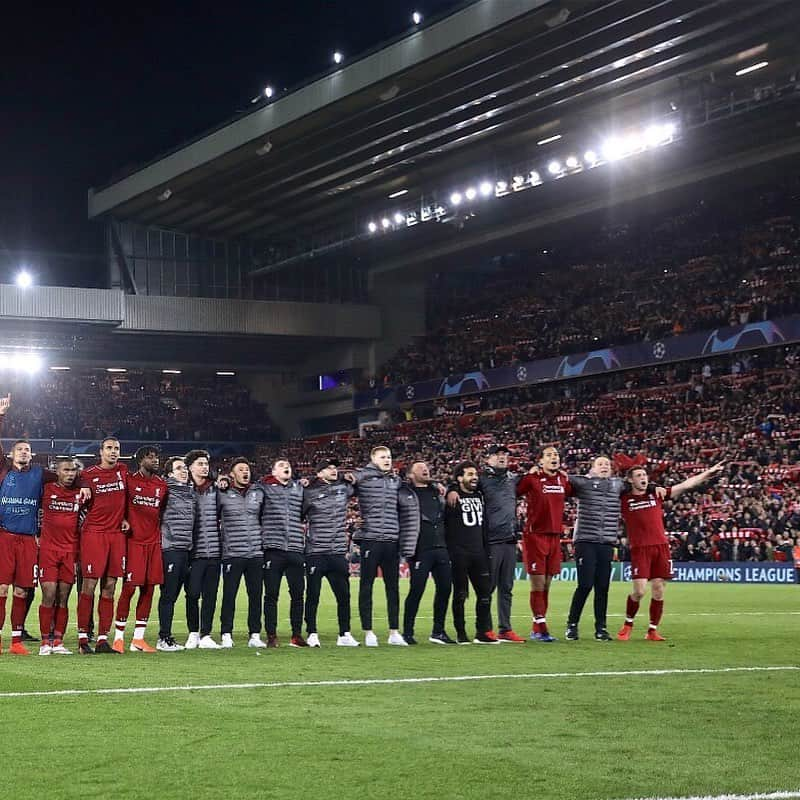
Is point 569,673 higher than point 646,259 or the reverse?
the reverse

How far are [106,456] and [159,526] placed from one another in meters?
1.06

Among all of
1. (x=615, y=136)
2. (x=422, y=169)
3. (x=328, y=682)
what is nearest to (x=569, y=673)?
Answer: (x=328, y=682)

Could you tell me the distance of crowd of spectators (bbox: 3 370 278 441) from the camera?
64688mm

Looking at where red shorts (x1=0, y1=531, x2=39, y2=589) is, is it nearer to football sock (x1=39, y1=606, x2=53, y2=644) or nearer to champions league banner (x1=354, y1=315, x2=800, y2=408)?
football sock (x1=39, y1=606, x2=53, y2=644)

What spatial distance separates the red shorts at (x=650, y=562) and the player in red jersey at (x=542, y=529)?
91 cm

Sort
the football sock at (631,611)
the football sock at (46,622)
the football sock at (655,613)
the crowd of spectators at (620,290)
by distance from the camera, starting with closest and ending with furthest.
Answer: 1. the football sock at (46,622)
2. the football sock at (655,613)
3. the football sock at (631,611)
4. the crowd of spectators at (620,290)

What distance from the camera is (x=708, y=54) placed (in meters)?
36.2

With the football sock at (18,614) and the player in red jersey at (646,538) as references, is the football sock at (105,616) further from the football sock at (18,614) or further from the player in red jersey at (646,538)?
the player in red jersey at (646,538)

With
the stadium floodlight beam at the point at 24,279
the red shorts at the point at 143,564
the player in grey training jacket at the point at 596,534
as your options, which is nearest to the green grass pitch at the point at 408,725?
the red shorts at the point at 143,564

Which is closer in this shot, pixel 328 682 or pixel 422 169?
pixel 328 682

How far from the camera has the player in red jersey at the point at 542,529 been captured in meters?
15.2

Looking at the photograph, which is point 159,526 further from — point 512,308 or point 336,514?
point 512,308

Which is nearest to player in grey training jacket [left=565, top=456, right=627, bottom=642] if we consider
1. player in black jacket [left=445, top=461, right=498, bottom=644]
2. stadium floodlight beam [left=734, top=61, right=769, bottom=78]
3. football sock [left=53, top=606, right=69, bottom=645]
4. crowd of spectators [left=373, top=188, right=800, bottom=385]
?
player in black jacket [left=445, top=461, right=498, bottom=644]

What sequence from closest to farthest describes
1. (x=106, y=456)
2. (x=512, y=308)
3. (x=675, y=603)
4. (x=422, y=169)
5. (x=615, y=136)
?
(x=106, y=456), (x=675, y=603), (x=615, y=136), (x=422, y=169), (x=512, y=308)
